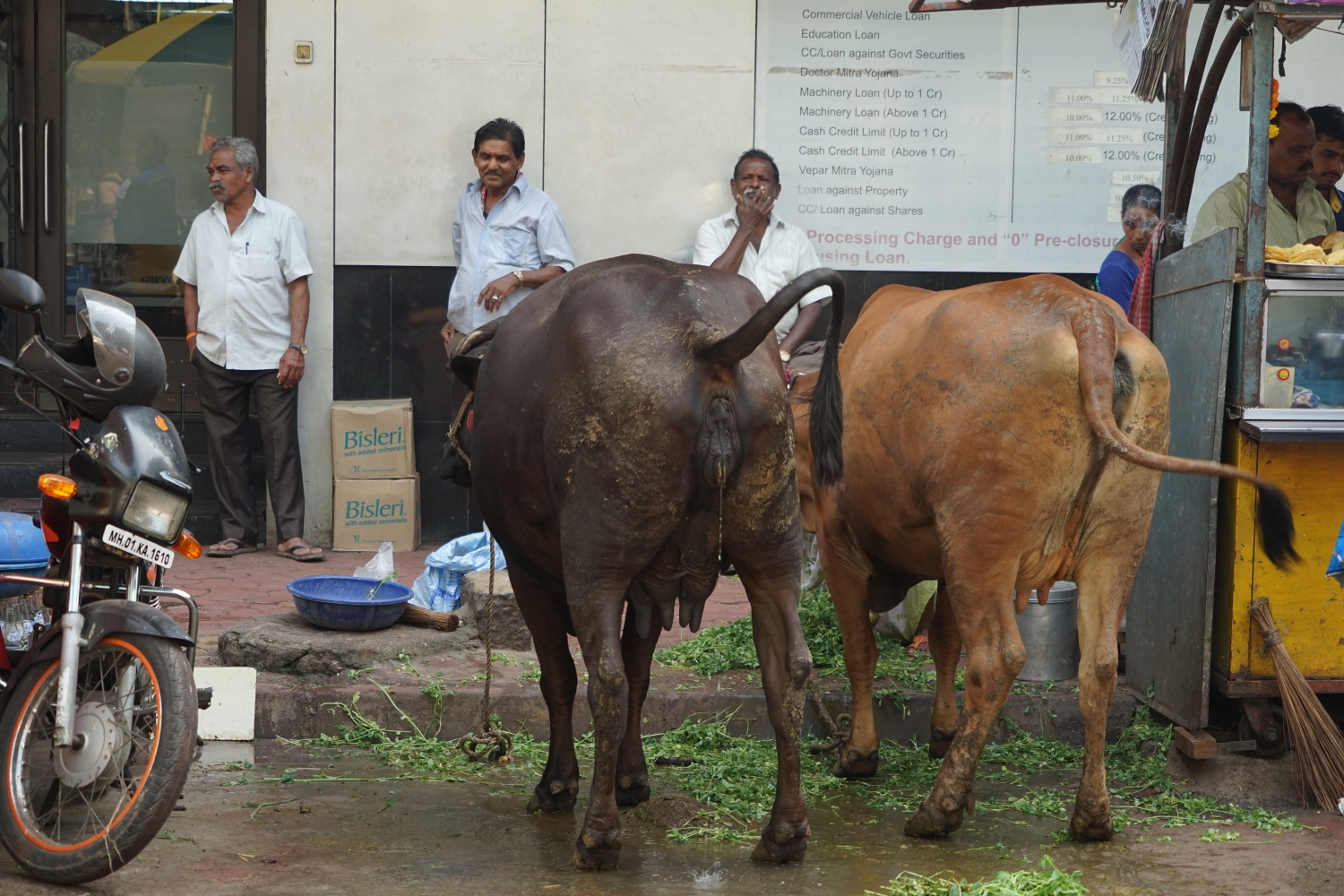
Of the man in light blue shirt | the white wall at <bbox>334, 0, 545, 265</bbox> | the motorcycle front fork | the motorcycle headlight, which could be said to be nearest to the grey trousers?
the white wall at <bbox>334, 0, 545, 265</bbox>

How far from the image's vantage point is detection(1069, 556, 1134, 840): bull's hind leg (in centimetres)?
451

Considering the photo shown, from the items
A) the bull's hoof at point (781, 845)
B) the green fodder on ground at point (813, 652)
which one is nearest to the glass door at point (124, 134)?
the green fodder on ground at point (813, 652)

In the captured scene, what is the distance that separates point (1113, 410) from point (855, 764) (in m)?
1.66

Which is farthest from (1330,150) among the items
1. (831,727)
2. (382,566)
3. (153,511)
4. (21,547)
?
(21,547)

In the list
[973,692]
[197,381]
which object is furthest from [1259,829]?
[197,381]

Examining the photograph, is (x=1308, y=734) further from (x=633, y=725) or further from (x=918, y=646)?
(x=633, y=725)

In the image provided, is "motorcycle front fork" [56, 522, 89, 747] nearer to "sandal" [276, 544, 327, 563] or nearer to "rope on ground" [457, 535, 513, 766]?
"rope on ground" [457, 535, 513, 766]

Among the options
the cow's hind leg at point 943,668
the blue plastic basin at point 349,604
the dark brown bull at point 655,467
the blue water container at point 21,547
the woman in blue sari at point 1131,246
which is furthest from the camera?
the woman in blue sari at point 1131,246

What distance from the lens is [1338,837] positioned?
15.2 feet

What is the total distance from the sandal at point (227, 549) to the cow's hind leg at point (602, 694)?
5083 mm

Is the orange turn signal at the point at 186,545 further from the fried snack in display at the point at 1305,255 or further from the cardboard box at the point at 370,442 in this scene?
the cardboard box at the point at 370,442

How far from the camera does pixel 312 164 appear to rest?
8945mm

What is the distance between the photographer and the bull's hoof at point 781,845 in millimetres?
4191

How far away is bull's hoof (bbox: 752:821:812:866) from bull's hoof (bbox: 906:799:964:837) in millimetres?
476
